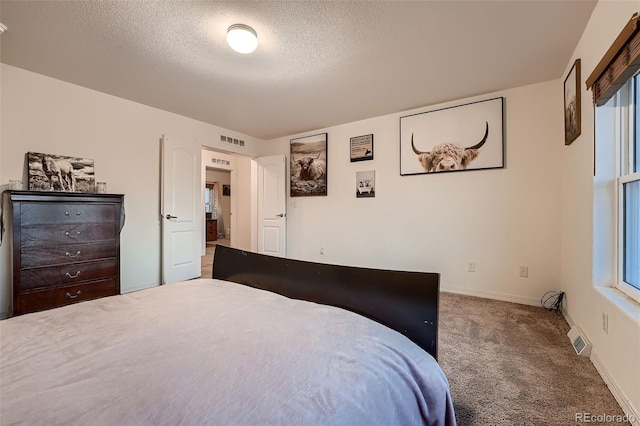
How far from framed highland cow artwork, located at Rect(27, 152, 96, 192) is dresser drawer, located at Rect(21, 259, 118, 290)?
89cm

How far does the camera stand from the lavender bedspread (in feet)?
1.93

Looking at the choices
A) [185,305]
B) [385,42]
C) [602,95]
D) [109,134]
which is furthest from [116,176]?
[602,95]

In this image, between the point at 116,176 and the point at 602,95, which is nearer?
the point at 602,95

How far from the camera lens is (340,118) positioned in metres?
4.13

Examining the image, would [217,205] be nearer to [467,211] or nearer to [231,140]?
[231,140]

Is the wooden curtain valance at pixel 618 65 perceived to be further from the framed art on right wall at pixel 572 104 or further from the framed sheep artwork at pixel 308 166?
the framed sheep artwork at pixel 308 166

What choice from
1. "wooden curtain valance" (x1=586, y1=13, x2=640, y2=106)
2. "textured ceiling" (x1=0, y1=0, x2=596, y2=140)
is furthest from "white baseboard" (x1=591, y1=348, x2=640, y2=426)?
"textured ceiling" (x1=0, y1=0, x2=596, y2=140)

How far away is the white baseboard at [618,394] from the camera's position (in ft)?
4.27

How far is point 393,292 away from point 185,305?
37.6 inches

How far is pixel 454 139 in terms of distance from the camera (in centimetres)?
339

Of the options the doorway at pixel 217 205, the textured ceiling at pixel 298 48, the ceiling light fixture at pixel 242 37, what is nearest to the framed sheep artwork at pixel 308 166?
the textured ceiling at pixel 298 48

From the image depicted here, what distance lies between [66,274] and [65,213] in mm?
577

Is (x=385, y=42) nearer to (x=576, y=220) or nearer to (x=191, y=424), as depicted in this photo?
(x=576, y=220)

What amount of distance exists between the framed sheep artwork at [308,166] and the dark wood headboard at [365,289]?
294cm
